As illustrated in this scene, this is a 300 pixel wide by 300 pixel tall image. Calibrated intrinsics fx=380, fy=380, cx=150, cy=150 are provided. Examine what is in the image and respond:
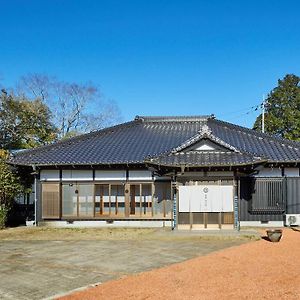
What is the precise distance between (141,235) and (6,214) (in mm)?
7672

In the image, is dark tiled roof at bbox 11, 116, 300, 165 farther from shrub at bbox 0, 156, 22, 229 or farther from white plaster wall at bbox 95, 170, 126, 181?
white plaster wall at bbox 95, 170, 126, 181

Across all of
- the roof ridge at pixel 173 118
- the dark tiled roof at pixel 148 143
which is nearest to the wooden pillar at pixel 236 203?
the dark tiled roof at pixel 148 143

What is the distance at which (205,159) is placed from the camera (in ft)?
57.3

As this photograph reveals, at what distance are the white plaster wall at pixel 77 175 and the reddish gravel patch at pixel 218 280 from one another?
9.61 meters

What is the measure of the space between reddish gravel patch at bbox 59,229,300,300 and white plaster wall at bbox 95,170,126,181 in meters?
8.62

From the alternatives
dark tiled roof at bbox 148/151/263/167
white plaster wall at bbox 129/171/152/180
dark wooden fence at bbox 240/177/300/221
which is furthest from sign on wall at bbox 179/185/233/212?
white plaster wall at bbox 129/171/152/180

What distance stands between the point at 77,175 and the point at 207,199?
22.5 ft

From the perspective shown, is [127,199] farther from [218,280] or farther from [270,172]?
[218,280]

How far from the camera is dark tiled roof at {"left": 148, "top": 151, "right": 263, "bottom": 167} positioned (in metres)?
16.8

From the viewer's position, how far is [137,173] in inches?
763

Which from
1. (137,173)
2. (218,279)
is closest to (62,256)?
(218,279)

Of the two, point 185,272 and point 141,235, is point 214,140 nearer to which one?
point 141,235

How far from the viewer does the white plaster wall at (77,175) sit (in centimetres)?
1967

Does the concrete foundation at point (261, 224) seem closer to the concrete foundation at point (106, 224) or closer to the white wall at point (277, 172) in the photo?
the white wall at point (277, 172)
